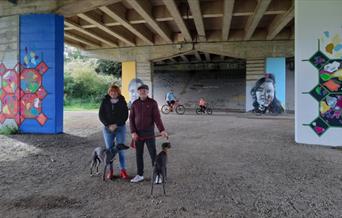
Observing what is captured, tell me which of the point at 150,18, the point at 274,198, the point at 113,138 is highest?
the point at 150,18

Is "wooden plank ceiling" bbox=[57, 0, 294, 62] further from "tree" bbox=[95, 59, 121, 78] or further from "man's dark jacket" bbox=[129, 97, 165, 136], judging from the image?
"tree" bbox=[95, 59, 121, 78]

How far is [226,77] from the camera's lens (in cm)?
2756

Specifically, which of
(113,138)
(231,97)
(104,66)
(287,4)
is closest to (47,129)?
(113,138)

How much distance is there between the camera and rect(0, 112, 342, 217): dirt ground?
11.7 ft

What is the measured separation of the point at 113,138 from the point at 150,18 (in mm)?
9570

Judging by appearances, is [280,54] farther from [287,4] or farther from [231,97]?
[231,97]

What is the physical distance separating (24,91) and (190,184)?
7.71 m

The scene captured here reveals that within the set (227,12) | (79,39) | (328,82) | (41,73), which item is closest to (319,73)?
(328,82)

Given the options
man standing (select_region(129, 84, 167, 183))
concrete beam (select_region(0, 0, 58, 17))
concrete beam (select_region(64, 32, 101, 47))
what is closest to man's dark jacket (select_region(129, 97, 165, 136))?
man standing (select_region(129, 84, 167, 183))

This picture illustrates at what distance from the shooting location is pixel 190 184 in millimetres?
4590

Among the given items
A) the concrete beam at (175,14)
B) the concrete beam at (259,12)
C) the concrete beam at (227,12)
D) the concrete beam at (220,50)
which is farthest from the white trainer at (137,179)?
the concrete beam at (220,50)

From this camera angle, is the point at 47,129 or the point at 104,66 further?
the point at 104,66

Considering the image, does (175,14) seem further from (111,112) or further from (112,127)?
(112,127)

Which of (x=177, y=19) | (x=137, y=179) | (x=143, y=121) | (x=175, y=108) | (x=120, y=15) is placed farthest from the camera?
(x=175, y=108)
